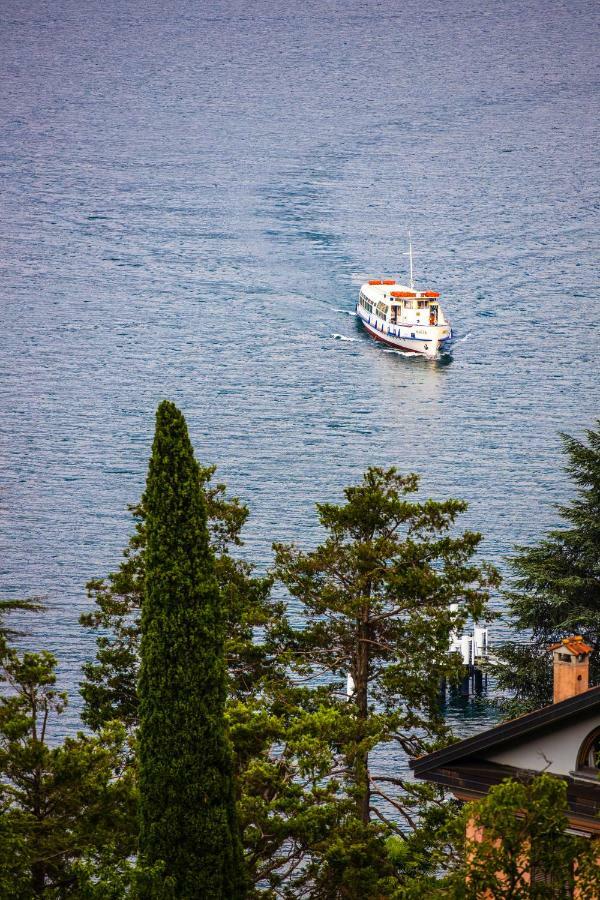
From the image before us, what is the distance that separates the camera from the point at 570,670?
11.2 m

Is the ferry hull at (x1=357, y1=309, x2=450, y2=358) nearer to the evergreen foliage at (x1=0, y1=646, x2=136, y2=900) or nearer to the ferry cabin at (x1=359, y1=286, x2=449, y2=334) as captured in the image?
the ferry cabin at (x1=359, y1=286, x2=449, y2=334)

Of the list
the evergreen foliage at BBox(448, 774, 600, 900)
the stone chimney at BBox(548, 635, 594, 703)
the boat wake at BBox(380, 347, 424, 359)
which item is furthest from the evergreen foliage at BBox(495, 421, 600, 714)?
the boat wake at BBox(380, 347, 424, 359)

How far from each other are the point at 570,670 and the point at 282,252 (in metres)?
Result: 36.3

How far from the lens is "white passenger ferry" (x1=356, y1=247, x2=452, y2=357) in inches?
1720

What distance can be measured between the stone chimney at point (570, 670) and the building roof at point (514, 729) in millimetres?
1398

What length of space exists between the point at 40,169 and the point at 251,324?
10.2 meters

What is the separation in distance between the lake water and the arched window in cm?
2643

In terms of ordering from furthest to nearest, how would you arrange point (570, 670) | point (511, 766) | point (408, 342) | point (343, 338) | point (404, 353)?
point (343, 338)
point (404, 353)
point (408, 342)
point (570, 670)
point (511, 766)

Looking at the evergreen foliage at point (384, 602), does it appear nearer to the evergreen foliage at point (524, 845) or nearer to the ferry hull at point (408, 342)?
the evergreen foliage at point (524, 845)

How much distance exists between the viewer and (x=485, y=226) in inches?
1875

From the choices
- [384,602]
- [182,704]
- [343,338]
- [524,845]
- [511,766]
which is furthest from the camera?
[343,338]

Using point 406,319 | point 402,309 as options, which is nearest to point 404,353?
point 406,319

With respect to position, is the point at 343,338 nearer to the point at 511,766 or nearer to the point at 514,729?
the point at 511,766

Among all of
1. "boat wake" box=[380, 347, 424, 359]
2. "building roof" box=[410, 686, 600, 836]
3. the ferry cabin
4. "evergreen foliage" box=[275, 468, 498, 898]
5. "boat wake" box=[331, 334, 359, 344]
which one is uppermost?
the ferry cabin
